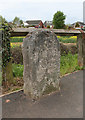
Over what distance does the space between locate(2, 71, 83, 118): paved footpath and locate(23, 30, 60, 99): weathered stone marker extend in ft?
0.77

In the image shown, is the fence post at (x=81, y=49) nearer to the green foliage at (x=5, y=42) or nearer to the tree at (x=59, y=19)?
the green foliage at (x=5, y=42)

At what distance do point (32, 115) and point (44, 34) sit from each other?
1.92 m

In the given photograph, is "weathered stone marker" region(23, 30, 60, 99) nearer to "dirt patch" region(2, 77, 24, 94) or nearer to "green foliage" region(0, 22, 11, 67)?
"dirt patch" region(2, 77, 24, 94)

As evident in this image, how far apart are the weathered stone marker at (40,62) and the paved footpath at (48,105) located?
0.23 meters

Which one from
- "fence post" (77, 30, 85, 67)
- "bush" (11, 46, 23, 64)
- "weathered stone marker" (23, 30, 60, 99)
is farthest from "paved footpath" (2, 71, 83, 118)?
"bush" (11, 46, 23, 64)

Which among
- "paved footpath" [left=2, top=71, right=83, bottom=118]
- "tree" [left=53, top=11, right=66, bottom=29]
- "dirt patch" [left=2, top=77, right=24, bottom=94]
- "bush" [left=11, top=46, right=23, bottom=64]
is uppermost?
"tree" [left=53, top=11, right=66, bottom=29]

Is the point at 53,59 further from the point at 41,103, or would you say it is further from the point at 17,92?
the point at 17,92

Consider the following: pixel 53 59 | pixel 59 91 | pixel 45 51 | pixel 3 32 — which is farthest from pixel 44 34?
pixel 59 91

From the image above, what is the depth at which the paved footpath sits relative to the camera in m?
2.34

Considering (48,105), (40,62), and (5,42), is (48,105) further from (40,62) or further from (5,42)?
(5,42)

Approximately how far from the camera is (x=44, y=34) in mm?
2908

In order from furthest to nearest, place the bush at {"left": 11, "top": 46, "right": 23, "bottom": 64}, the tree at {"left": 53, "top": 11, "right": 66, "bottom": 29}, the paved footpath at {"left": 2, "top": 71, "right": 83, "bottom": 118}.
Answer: the tree at {"left": 53, "top": 11, "right": 66, "bottom": 29}, the bush at {"left": 11, "top": 46, "right": 23, "bottom": 64}, the paved footpath at {"left": 2, "top": 71, "right": 83, "bottom": 118}

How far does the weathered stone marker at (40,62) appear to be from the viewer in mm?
2789

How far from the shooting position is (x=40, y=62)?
2883mm
